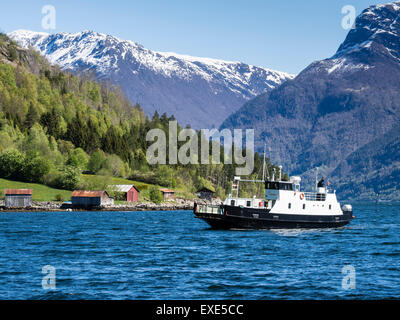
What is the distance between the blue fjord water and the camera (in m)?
34.3

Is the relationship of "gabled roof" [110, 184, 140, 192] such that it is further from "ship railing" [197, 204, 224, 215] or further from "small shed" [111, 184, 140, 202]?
"ship railing" [197, 204, 224, 215]

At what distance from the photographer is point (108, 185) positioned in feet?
578

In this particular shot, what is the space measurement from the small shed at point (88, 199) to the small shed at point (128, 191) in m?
14.2

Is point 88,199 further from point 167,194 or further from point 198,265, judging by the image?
point 198,265

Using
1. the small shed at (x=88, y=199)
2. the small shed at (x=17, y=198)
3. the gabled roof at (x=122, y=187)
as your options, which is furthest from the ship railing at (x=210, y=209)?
the gabled roof at (x=122, y=187)

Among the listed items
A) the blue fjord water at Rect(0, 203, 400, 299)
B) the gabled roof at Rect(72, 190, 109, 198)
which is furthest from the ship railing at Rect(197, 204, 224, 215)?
the gabled roof at Rect(72, 190, 109, 198)

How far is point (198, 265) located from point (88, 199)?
376ft

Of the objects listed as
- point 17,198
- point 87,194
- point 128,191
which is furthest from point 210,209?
point 128,191

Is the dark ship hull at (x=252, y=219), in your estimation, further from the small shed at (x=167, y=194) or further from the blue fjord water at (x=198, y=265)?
the small shed at (x=167, y=194)

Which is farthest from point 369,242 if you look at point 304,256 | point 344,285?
point 344,285

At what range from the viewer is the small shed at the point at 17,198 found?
472ft

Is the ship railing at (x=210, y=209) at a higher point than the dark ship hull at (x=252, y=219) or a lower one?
higher

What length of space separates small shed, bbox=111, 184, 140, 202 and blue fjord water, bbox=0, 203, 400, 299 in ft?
324
